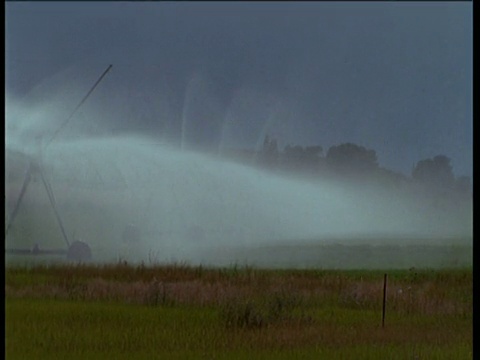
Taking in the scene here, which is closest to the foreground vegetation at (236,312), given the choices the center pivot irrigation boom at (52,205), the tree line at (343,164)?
the center pivot irrigation boom at (52,205)

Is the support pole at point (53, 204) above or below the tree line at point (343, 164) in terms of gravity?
below

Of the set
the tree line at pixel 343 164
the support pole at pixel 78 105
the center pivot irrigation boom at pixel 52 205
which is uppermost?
the support pole at pixel 78 105

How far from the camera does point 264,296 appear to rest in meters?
2.22

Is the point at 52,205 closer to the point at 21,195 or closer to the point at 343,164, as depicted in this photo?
the point at 21,195

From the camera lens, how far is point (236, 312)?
2.22 meters

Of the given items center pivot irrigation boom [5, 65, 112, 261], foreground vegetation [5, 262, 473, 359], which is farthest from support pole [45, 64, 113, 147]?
foreground vegetation [5, 262, 473, 359]

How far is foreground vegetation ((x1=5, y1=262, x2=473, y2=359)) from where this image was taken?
2189 millimetres

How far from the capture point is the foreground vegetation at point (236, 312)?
2.19m

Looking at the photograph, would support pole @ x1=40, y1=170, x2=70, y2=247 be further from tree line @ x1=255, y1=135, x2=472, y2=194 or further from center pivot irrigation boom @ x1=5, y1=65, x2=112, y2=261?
tree line @ x1=255, y1=135, x2=472, y2=194

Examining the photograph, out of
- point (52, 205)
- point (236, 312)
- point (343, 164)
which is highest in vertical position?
point (343, 164)

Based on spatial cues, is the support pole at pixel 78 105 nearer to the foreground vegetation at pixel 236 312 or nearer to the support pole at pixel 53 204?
the support pole at pixel 53 204

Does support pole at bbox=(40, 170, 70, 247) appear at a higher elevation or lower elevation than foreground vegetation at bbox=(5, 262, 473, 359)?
higher

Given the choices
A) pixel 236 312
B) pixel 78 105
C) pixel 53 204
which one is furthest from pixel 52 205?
pixel 236 312

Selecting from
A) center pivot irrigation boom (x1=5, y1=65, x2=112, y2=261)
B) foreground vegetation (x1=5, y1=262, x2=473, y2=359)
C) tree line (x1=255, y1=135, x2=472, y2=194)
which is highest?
tree line (x1=255, y1=135, x2=472, y2=194)
